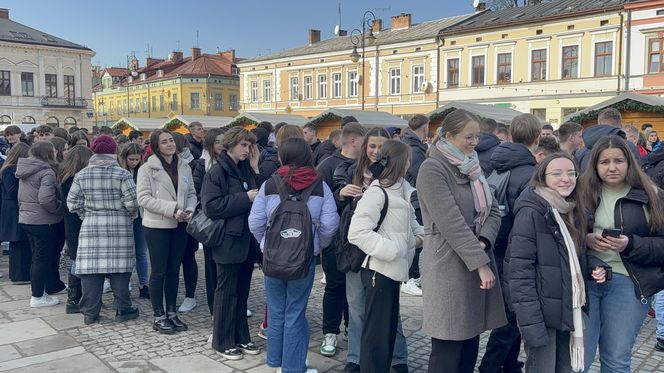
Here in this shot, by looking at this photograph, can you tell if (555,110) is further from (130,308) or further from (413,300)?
(130,308)

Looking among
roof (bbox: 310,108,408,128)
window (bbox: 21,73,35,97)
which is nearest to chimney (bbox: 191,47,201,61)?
window (bbox: 21,73,35,97)

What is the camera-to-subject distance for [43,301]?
267 inches

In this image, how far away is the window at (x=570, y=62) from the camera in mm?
29328

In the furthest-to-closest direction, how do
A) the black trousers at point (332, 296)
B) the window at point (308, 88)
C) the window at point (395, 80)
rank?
the window at point (308, 88) → the window at point (395, 80) → the black trousers at point (332, 296)

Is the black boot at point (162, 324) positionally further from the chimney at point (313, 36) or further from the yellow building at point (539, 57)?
the chimney at point (313, 36)

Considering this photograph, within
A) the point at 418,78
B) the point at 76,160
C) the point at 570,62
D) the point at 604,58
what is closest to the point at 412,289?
the point at 76,160

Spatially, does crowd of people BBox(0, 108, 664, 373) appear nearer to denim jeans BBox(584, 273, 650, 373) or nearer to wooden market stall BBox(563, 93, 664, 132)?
denim jeans BBox(584, 273, 650, 373)

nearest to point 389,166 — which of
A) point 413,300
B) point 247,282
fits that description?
point 247,282

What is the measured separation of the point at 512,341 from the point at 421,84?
32936 millimetres

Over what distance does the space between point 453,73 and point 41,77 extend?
4087 cm

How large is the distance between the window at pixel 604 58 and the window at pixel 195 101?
4330cm

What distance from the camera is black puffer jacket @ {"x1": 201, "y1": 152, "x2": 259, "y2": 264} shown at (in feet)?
15.9

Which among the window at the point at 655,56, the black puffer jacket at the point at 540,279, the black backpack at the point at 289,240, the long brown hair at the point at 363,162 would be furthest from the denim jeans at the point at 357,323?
the window at the point at 655,56

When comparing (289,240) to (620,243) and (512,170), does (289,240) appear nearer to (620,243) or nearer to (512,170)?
(512,170)
